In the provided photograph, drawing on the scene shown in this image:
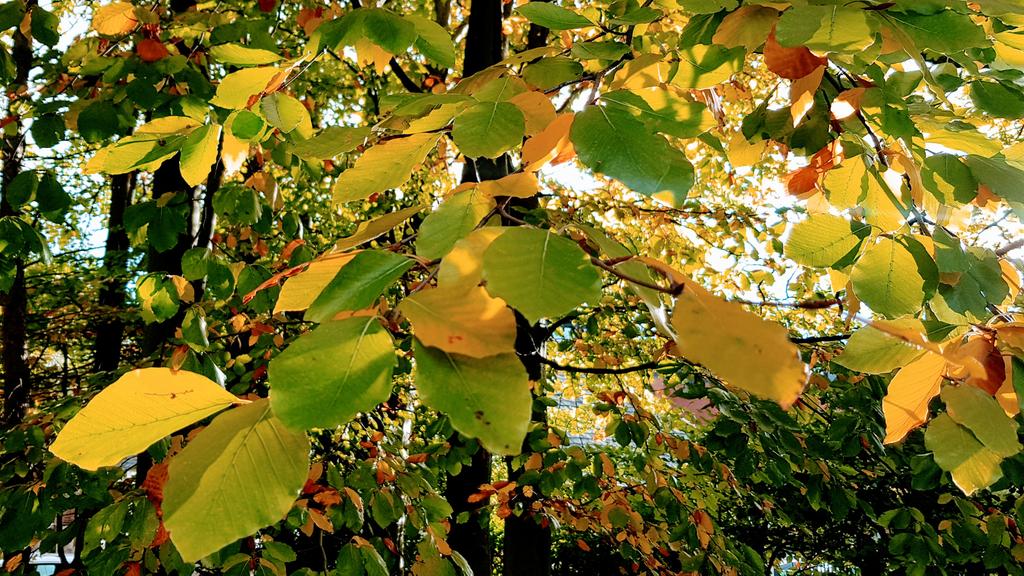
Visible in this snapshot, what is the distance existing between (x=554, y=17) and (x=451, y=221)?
0.52 meters

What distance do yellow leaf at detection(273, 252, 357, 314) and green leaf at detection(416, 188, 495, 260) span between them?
3.9 inches

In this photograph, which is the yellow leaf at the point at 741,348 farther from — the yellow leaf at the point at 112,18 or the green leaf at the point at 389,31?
the yellow leaf at the point at 112,18

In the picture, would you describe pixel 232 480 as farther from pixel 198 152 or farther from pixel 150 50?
pixel 150 50

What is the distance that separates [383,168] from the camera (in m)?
0.82

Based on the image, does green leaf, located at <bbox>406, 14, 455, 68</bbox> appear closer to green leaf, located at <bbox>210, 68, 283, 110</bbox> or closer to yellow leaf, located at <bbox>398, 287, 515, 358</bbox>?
green leaf, located at <bbox>210, 68, 283, 110</bbox>

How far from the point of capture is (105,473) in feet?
8.75

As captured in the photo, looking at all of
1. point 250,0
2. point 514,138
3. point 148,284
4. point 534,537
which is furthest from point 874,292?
point 250,0

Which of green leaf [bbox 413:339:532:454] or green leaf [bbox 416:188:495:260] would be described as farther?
green leaf [bbox 416:188:495:260]

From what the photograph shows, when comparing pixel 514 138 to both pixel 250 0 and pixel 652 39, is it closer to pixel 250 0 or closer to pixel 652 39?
pixel 652 39

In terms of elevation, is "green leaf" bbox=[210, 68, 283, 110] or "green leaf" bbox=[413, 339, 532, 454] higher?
"green leaf" bbox=[210, 68, 283, 110]

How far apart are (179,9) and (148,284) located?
2.07m

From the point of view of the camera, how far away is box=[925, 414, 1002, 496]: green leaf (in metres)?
0.85

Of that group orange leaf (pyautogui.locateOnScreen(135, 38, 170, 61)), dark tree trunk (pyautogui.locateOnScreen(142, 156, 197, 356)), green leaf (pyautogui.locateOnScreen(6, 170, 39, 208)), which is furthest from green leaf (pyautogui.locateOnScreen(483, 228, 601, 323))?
dark tree trunk (pyautogui.locateOnScreen(142, 156, 197, 356))

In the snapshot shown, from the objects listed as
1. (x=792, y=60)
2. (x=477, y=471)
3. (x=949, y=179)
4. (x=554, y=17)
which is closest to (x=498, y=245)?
(x=554, y=17)
